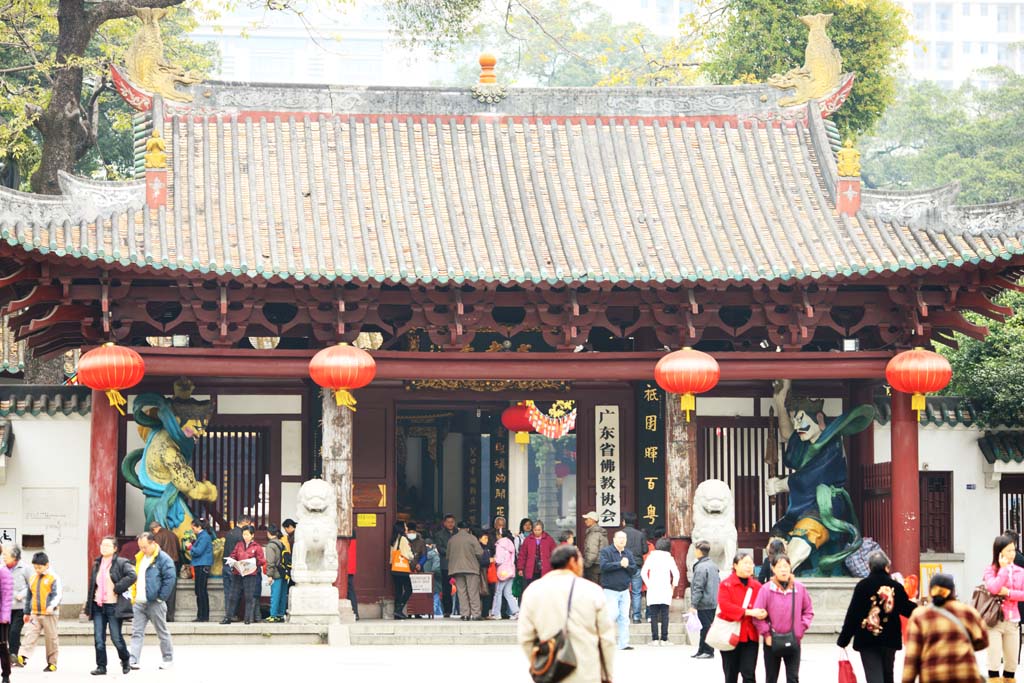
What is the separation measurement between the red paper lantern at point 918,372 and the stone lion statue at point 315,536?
22.2 ft

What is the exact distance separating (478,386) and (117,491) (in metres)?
4.76

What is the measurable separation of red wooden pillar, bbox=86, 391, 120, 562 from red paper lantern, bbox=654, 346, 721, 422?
21.2ft

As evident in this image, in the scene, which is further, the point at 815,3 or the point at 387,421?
the point at 815,3

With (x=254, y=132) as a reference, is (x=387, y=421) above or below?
below

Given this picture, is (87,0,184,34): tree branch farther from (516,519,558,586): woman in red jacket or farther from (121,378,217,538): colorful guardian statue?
(516,519,558,586): woman in red jacket

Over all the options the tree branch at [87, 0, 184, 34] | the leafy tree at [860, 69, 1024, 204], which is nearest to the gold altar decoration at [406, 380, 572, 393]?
the tree branch at [87, 0, 184, 34]

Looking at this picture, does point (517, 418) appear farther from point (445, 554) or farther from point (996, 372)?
point (996, 372)

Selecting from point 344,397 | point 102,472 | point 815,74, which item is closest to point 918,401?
point 815,74

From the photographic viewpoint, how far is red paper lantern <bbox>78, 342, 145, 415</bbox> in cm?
1961

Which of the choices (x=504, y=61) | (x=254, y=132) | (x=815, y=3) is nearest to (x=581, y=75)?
(x=504, y=61)

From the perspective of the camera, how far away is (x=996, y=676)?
48.0 ft

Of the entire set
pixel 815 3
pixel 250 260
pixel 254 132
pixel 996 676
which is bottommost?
pixel 996 676

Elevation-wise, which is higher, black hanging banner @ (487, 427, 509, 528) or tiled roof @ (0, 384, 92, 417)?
tiled roof @ (0, 384, 92, 417)

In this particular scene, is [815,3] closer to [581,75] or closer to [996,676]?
[996,676]
